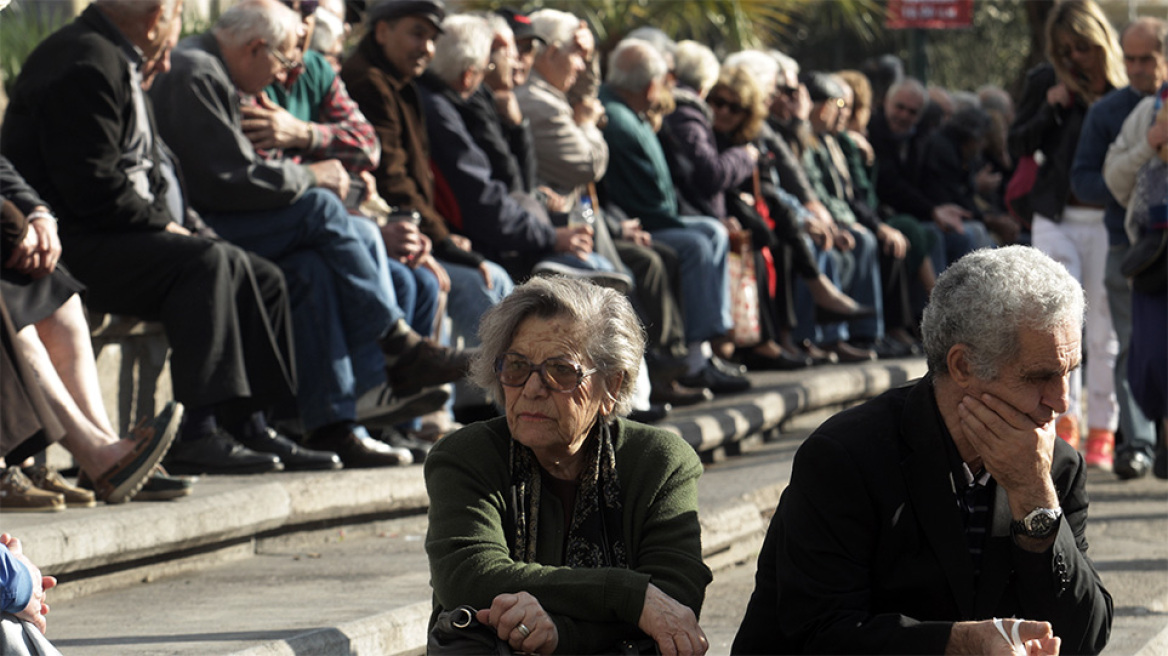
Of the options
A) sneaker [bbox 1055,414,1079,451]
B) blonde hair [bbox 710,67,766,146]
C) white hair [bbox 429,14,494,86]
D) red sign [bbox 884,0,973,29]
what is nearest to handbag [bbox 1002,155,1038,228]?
sneaker [bbox 1055,414,1079,451]

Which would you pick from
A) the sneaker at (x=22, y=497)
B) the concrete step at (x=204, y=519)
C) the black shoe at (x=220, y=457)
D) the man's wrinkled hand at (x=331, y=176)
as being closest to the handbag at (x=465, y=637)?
the concrete step at (x=204, y=519)

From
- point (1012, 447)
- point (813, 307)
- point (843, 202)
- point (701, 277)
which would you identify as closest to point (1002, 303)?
point (1012, 447)

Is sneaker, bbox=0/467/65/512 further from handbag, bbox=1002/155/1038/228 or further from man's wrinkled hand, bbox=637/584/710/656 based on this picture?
handbag, bbox=1002/155/1038/228

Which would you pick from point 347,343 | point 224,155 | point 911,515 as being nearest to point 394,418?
point 347,343

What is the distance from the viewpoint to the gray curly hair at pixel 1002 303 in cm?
351

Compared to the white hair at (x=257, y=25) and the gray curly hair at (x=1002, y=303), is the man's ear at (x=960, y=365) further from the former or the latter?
the white hair at (x=257, y=25)

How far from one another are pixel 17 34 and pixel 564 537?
7.02 meters

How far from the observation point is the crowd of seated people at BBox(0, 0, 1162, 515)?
6.30 metres

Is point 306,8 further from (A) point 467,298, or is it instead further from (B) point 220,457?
(B) point 220,457

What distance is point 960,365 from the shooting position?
11.7ft

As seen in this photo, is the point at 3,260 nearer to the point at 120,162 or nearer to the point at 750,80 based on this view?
the point at 120,162

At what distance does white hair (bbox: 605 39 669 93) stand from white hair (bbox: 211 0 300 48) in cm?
342

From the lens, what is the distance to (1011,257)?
3555 millimetres

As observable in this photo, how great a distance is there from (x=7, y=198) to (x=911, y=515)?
133 inches
